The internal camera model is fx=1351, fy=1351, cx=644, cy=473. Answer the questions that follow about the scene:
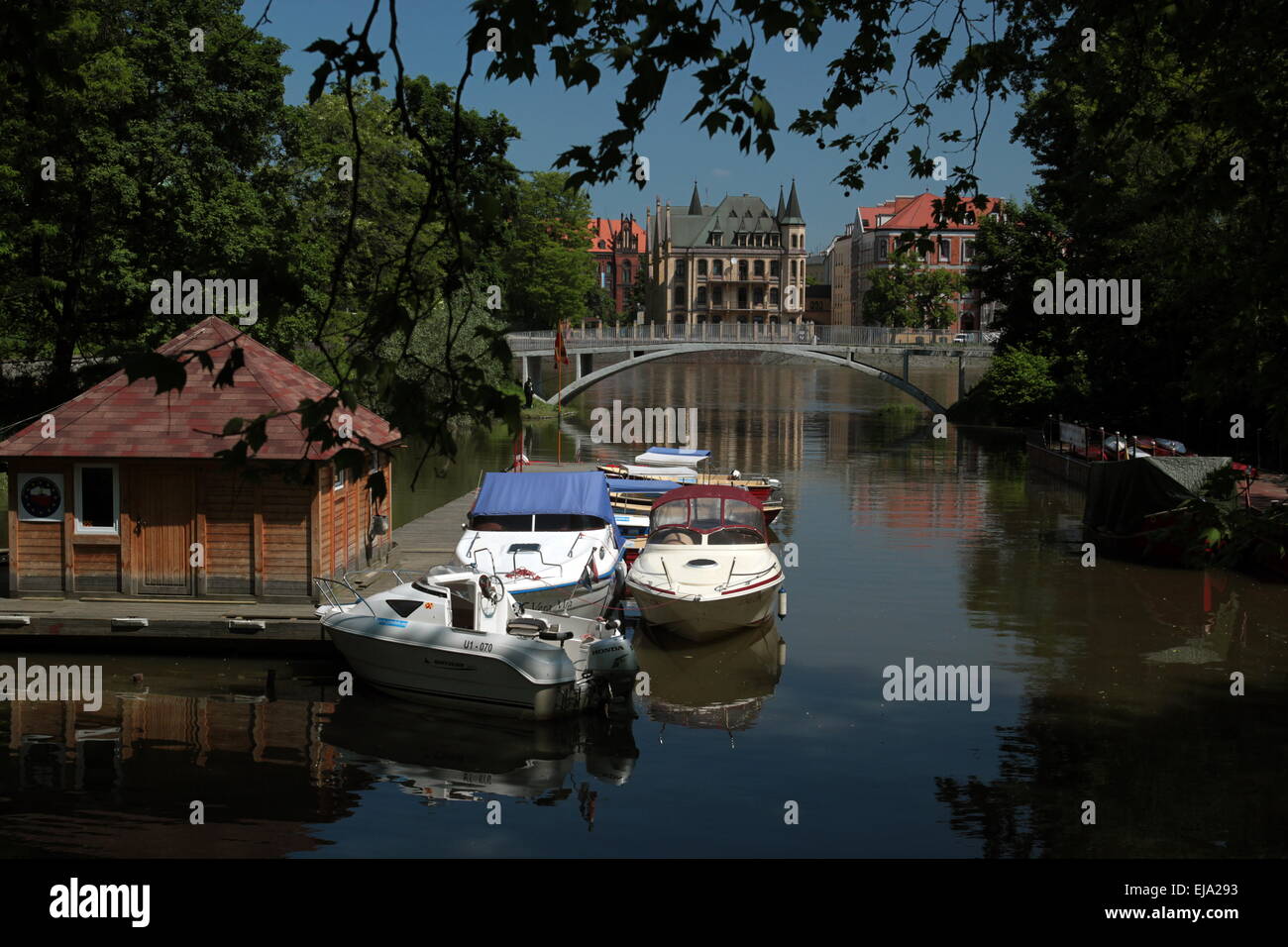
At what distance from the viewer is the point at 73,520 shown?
68.9ft

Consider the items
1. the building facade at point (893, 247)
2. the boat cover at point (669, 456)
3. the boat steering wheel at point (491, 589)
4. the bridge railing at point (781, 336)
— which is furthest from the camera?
the building facade at point (893, 247)

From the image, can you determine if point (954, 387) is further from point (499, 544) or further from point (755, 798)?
point (755, 798)

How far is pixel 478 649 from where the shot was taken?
17.5m

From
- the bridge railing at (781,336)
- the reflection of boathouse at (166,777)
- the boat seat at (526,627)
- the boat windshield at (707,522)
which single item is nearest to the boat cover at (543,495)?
the boat windshield at (707,522)

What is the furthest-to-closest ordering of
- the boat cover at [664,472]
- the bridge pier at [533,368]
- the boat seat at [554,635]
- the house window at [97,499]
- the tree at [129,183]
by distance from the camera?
the bridge pier at [533,368], the boat cover at [664,472], the tree at [129,183], the house window at [97,499], the boat seat at [554,635]

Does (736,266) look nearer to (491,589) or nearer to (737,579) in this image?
(737,579)

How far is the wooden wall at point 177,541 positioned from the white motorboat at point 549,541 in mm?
2861

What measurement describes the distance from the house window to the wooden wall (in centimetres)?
9

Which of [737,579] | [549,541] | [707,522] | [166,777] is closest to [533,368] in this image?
[707,522]

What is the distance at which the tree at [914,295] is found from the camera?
134m

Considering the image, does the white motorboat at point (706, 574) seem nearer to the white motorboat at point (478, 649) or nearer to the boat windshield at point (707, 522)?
the boat windshield at point (707, 522)

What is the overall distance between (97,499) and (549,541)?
23.9ft

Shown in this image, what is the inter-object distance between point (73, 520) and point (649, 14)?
644 inches
